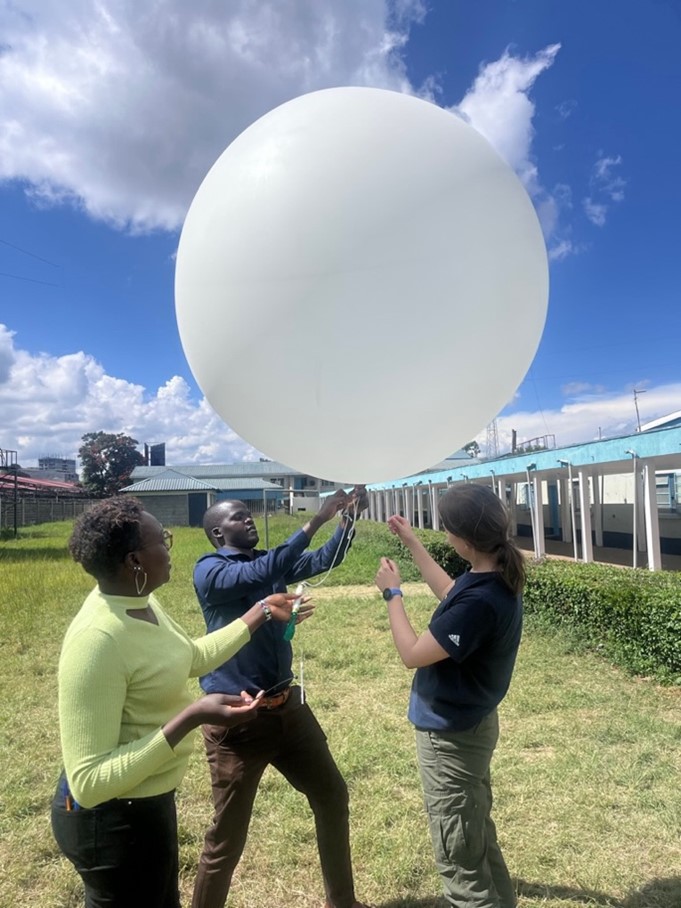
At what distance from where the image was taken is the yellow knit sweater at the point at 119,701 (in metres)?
1.29

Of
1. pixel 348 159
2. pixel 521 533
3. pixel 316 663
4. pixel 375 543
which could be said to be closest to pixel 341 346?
pixel 348 159

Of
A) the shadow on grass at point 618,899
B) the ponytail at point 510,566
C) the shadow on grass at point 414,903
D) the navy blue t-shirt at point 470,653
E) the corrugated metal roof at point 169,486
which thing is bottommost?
the shadow on grass at point 414,903

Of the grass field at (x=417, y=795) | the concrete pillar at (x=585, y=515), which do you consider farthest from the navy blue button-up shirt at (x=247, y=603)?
the concrete pillar at (x=585, y=515)

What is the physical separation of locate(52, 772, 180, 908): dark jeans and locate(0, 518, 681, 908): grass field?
135 centimetres

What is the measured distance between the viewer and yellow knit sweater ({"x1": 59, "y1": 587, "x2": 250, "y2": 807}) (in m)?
1.29

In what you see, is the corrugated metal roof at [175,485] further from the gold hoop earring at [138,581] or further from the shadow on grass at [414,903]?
the gold hoop earring at [138,581]

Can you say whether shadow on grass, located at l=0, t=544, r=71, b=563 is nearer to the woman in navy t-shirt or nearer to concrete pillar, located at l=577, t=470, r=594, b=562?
concrete pillar, located at l=577, t=470, r=594, b=562

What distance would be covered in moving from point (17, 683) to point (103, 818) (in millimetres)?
5141

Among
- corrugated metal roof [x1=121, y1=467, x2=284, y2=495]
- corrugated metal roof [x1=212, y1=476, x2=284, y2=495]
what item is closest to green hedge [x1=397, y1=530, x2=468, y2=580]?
corrugated metal roof [x1=121, y1=467, x2=284, y2=495]

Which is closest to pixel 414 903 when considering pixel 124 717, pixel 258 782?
pixel 258 782

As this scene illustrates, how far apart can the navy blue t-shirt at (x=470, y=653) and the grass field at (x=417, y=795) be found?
3.94ft

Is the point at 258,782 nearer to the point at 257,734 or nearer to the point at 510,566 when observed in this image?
the point at 257,734

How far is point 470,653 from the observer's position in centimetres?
175

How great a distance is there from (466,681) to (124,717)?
0.98 m
